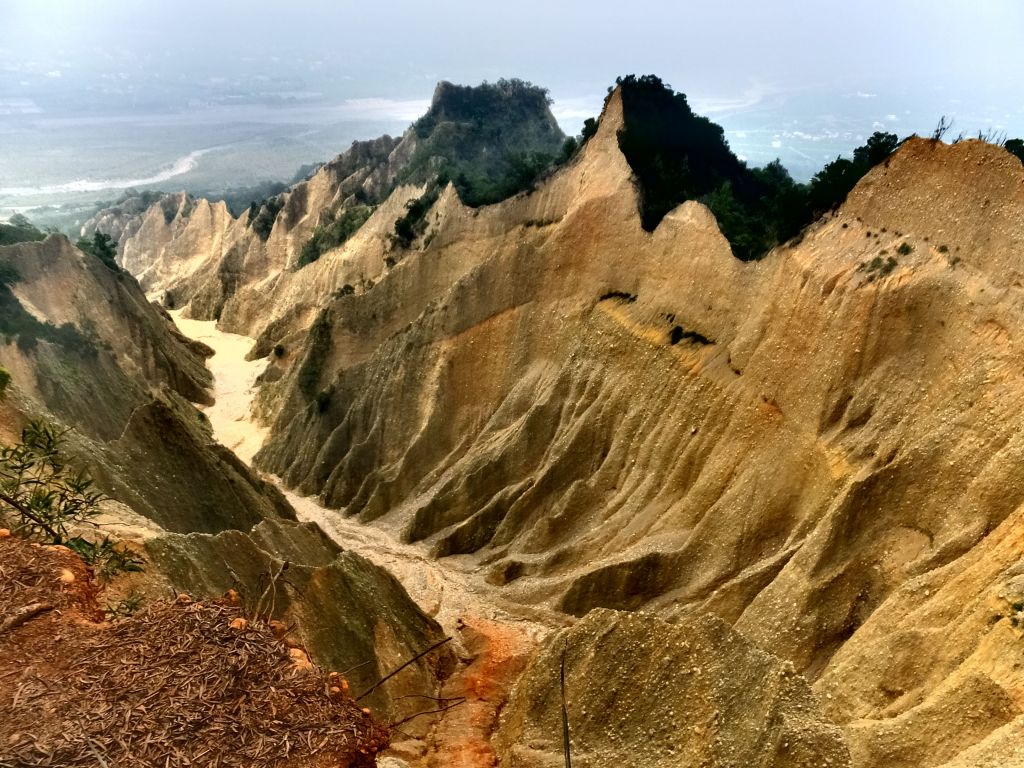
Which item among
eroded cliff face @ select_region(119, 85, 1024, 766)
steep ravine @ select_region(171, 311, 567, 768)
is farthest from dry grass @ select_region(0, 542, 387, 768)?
eroded cliff face @ select_region(119, 85, 1024, 766)

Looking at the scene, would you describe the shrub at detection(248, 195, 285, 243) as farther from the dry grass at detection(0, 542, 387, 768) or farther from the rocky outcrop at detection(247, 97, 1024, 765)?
the dry grass at detection(0, 542, 387, 768)

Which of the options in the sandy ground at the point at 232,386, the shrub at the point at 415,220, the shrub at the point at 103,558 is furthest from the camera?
the sandy ground at the point at 232,386

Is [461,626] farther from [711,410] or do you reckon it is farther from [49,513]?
[49,513]

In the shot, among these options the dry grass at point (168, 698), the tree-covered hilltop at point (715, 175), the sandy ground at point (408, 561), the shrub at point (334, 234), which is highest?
the tree-covered hilltop at point (715, 175)

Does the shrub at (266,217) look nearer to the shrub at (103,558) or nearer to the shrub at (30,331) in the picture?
the shrub at (30,331)

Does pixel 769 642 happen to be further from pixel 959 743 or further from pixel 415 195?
pixel 415 195

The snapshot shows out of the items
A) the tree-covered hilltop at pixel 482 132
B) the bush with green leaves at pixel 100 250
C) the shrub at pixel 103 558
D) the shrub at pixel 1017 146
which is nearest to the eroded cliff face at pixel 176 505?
the shrub at pixel 103 558

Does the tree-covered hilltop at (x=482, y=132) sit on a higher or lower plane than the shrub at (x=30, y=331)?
higher

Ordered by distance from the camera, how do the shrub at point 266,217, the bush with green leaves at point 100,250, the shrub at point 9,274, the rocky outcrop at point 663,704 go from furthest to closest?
the shrub at point 266,217
the bush with green leaves at point 100,250
the shrub at point 9,274
the rocky outcrop at point 663,704
